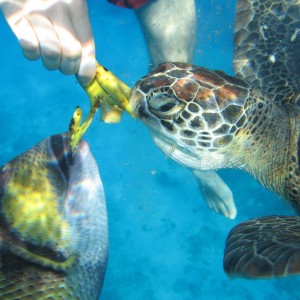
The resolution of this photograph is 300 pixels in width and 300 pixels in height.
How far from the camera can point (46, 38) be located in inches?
42.0

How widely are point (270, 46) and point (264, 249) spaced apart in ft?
5.19

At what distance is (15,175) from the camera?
133 cm

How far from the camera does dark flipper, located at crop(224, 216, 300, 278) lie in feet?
3.54

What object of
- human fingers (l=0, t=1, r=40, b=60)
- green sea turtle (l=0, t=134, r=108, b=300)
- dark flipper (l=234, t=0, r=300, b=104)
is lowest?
green sea turtle (l=0, t=134, r=108, b=300)

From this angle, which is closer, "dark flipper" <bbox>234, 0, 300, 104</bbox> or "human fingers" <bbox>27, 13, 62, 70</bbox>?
"human fingers" <bbox>27, 13, 62, 70</bbox>

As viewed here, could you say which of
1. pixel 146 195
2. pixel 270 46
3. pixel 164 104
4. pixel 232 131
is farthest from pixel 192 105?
pixel 146 195

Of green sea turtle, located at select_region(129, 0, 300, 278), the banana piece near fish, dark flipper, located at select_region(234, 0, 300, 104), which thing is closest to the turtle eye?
green sea turtle, located at select_region(129, 0, 300, 278)

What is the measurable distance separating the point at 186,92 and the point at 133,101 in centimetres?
26

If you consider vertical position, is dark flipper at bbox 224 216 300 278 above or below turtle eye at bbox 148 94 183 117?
below

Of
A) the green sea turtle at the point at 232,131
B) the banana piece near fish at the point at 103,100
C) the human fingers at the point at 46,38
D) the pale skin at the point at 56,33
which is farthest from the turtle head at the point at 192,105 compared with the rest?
the human fingers at the point at 46,38

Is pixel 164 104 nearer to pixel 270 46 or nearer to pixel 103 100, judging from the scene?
pixel 103 100

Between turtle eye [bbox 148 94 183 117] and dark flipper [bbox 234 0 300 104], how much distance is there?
88 centimetres

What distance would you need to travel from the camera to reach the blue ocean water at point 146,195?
2.75 m

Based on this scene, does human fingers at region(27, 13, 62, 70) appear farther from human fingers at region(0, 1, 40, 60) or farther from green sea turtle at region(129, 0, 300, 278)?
green sea turtle at region(129, 0, 300, 278)
